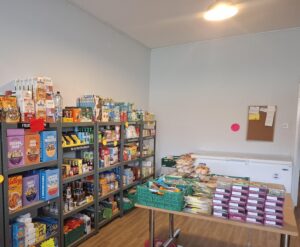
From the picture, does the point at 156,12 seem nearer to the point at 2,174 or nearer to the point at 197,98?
the point at 197,98

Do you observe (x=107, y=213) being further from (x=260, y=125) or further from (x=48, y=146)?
(x=260, y=125)

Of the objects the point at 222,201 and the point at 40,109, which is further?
the point at 40,109

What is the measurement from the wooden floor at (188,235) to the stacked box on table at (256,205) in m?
1.22

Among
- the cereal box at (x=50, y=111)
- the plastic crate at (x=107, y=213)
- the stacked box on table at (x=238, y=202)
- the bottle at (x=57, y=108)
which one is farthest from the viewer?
the plastic crate at (x=107, y=213)

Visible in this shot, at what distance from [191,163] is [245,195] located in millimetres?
924

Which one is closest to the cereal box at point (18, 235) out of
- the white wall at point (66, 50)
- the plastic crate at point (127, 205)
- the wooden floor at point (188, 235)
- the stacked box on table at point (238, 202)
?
the wooden floor at point (188, 235)

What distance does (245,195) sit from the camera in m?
1.81

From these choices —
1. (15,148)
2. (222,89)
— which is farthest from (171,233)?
(222,89)

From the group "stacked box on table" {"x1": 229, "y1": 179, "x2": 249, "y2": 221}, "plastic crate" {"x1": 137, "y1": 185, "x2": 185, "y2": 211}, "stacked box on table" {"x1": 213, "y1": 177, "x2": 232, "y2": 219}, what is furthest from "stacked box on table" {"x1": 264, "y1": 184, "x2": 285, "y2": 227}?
"plastic crate" {"x1": 137, "y1": 185, "x2": 185, "y2": 211}

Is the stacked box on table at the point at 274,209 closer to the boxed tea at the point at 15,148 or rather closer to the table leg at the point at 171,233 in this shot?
the table leg at the point at 171,233

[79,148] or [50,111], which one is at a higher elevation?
[50,111]

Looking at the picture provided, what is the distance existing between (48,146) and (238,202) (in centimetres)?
179

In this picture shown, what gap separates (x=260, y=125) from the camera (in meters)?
4.03

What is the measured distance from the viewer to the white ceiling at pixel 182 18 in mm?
2947
